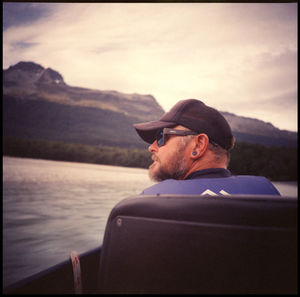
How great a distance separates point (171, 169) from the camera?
1.04 meters

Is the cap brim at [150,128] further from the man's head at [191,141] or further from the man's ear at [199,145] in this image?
the man's ear at [199,145]

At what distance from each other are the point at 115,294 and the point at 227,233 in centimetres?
30

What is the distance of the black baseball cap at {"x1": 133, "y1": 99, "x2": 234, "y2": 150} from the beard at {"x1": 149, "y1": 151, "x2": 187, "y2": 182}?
0.13 m

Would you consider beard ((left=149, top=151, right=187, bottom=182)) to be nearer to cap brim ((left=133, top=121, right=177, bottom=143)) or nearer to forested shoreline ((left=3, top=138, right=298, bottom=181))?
cap brim ((left=133, top=121, right=177, bottom=143))

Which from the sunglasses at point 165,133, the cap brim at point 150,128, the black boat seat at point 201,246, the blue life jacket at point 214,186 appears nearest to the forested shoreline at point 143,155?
the cap brim at point 150,128

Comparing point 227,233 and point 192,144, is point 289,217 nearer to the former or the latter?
point 227,233

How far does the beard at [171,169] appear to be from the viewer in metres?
1.03

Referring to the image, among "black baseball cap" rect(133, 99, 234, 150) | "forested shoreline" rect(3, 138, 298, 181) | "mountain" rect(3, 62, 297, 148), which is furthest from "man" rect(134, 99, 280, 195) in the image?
"mountain" rect(3, 62, 297, 148)

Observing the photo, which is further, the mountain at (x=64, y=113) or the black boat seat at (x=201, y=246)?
the mountain at (x=64, y=113)

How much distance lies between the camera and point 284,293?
1.75 ft

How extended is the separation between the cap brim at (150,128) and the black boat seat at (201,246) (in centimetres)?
51

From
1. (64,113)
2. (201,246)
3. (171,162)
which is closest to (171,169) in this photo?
(171,162)

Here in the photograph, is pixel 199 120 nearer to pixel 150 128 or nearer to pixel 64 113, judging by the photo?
pixel 150 128

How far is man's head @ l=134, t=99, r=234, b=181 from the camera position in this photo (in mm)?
1020
